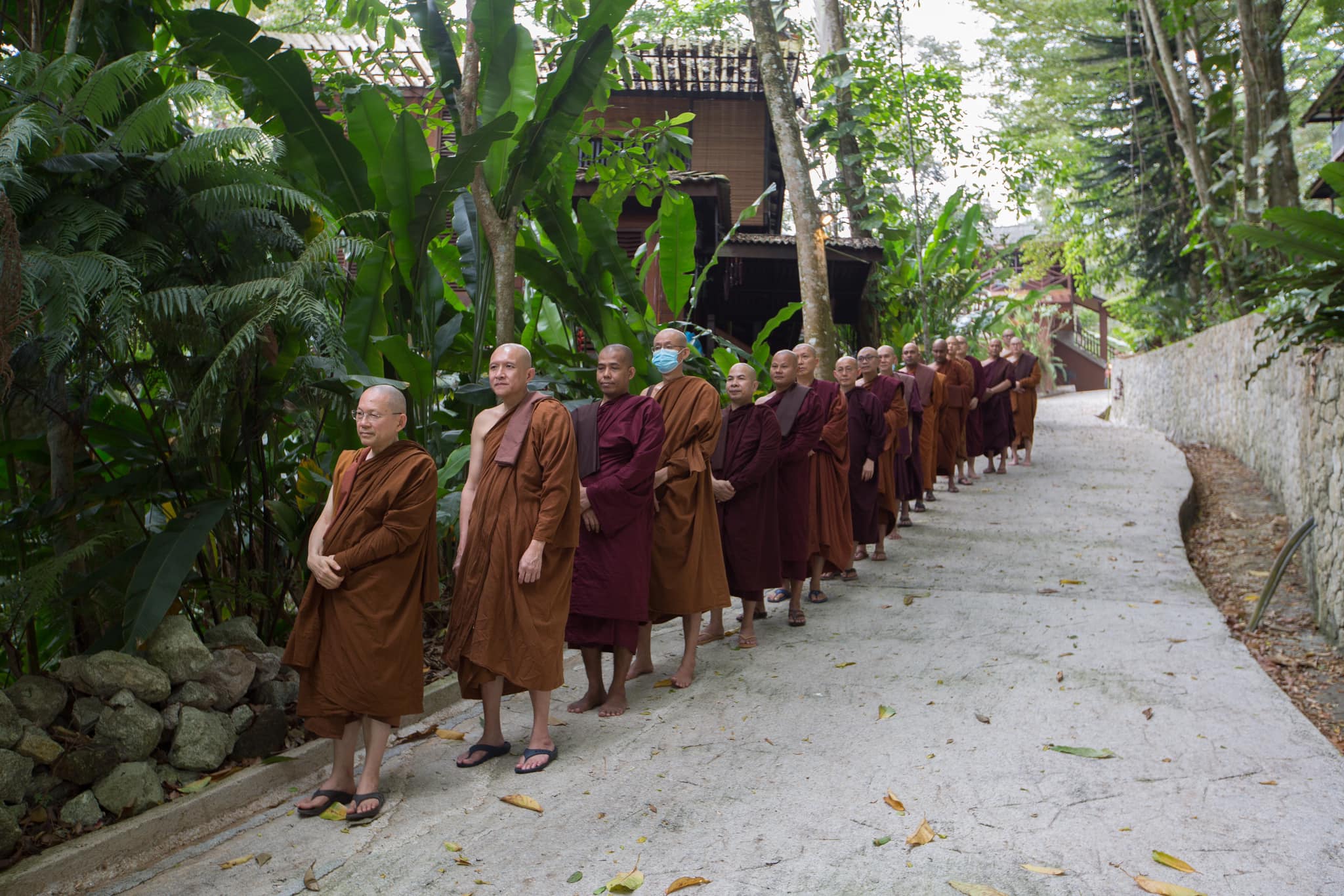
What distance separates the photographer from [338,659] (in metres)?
4.10

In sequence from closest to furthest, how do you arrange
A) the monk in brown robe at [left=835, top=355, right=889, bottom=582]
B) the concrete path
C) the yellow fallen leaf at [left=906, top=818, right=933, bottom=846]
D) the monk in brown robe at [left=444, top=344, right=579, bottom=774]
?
the concrete path
the yellow fallen leaf at [left=906, top=818, right=933, bottom=846]
the monk in brown robe at [left=444, top=344, right=579, bottom=774]
the monk in brown robe at [left=835, top=355, right=889, bottom=582]

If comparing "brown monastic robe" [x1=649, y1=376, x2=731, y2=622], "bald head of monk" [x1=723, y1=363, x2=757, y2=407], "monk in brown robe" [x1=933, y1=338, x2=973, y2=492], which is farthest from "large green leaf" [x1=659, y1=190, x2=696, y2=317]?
"monk in brown robe" [x1=933, y1=338, x2=973, y2=492]

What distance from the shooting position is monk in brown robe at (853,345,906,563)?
883 centimetres

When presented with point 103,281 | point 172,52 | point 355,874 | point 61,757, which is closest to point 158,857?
point 61,757

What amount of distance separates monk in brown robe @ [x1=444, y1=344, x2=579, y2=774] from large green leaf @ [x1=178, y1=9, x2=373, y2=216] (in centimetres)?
173

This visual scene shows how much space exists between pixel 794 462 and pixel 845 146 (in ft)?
28.9

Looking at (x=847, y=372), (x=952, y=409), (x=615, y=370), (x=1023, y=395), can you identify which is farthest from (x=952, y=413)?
(x=615, y=370)

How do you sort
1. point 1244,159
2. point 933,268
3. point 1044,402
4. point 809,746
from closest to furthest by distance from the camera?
1. point 809,746
2. point 1244,159
3. point 933,268
4. point 1044,402

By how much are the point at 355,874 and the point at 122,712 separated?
4.00 feet

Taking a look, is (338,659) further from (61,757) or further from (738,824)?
(738,824)

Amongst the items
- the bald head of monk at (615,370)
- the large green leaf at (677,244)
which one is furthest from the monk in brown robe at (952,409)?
the bald head of monk at (615,370)

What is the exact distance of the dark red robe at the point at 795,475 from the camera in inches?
275

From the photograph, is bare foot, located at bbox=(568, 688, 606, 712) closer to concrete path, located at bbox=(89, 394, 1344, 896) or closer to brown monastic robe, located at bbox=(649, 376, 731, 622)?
concrete path, located at bbox=(89, 394, 1344, 896)

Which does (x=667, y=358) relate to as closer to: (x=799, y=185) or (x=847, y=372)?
(x=847, y=372)
